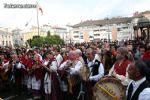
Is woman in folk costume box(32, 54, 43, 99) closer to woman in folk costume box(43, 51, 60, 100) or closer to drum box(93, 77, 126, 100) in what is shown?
woman in folk costume box(43, 51, 60, 100)

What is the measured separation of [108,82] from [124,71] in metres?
0.82

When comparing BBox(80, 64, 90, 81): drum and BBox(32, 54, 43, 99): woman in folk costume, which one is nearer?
BBox(80, 64, 90, 81): drum

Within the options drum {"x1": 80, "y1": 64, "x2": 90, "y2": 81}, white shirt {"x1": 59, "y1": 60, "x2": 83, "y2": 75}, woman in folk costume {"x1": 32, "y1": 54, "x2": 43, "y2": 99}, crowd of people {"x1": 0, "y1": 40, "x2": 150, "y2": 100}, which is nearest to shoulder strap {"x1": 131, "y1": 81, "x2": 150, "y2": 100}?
crowd of people {"x1": 0, "y1": 40, "x2": 150, "y2": 100}

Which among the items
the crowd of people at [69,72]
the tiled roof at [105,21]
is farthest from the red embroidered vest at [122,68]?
the tiled roof at [105,21]

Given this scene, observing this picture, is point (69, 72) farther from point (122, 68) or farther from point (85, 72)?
point (122, 68)

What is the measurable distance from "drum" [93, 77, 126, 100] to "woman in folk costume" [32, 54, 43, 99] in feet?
15.0

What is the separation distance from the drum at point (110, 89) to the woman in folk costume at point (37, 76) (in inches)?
180

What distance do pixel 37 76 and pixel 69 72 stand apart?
6.93ft

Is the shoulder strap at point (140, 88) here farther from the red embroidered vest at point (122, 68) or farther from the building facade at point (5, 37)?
the building facade at point (5, 37)

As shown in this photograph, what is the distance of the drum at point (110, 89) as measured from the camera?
6.59 metres

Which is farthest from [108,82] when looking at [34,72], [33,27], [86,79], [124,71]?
[33,27]

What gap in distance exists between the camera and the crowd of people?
23.0 feet

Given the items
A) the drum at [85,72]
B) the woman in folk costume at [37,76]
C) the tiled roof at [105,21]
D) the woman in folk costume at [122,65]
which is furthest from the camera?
the tiled roof at [105,21]

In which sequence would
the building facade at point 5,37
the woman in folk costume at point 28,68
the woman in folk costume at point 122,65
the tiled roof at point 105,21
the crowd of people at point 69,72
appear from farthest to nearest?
the building facade at point 5,37
the tiled roof at point 105,21
the woman in folk costume at point 28,68
the woman in folk costume at point 122,65
the crowd of people at point 69,72
